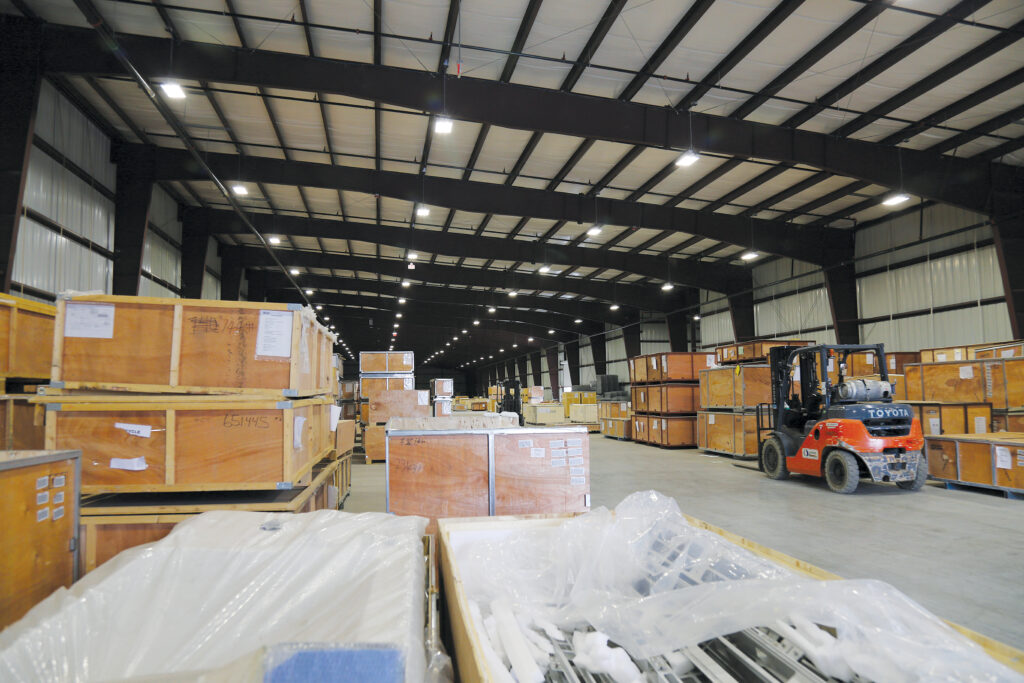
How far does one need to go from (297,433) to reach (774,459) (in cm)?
908

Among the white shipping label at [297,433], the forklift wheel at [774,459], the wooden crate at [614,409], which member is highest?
the white shipping label at [297,433]

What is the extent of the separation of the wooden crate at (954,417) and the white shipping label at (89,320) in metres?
12.5

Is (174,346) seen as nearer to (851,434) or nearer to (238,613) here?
(238,613)

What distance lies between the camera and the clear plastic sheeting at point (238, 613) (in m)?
1.21

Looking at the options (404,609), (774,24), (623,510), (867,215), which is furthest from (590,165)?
(404,609)

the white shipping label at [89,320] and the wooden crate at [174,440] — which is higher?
the white shipping label at [89,320]

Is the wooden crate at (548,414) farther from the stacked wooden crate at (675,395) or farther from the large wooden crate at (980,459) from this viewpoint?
the large wooden crate at (980,459)

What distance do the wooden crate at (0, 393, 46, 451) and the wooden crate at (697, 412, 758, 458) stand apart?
41.4ft

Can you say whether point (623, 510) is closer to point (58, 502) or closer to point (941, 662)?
point (941, 662)

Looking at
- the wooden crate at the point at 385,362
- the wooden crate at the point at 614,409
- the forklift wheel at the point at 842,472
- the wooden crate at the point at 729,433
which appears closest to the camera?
the forklift wheel at the point at 842,472

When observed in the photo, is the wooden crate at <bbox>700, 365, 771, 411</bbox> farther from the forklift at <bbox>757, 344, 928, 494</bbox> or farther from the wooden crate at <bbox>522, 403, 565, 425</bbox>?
the wooden crate at <bbox>522, 403, 565, 425</bbox>

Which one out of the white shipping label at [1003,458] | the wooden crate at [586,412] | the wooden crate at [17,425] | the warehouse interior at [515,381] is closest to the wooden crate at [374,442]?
the warehouse interior at [515,381]

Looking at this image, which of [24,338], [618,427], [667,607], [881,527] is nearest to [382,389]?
[24,338]

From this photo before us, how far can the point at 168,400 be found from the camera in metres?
3.49
